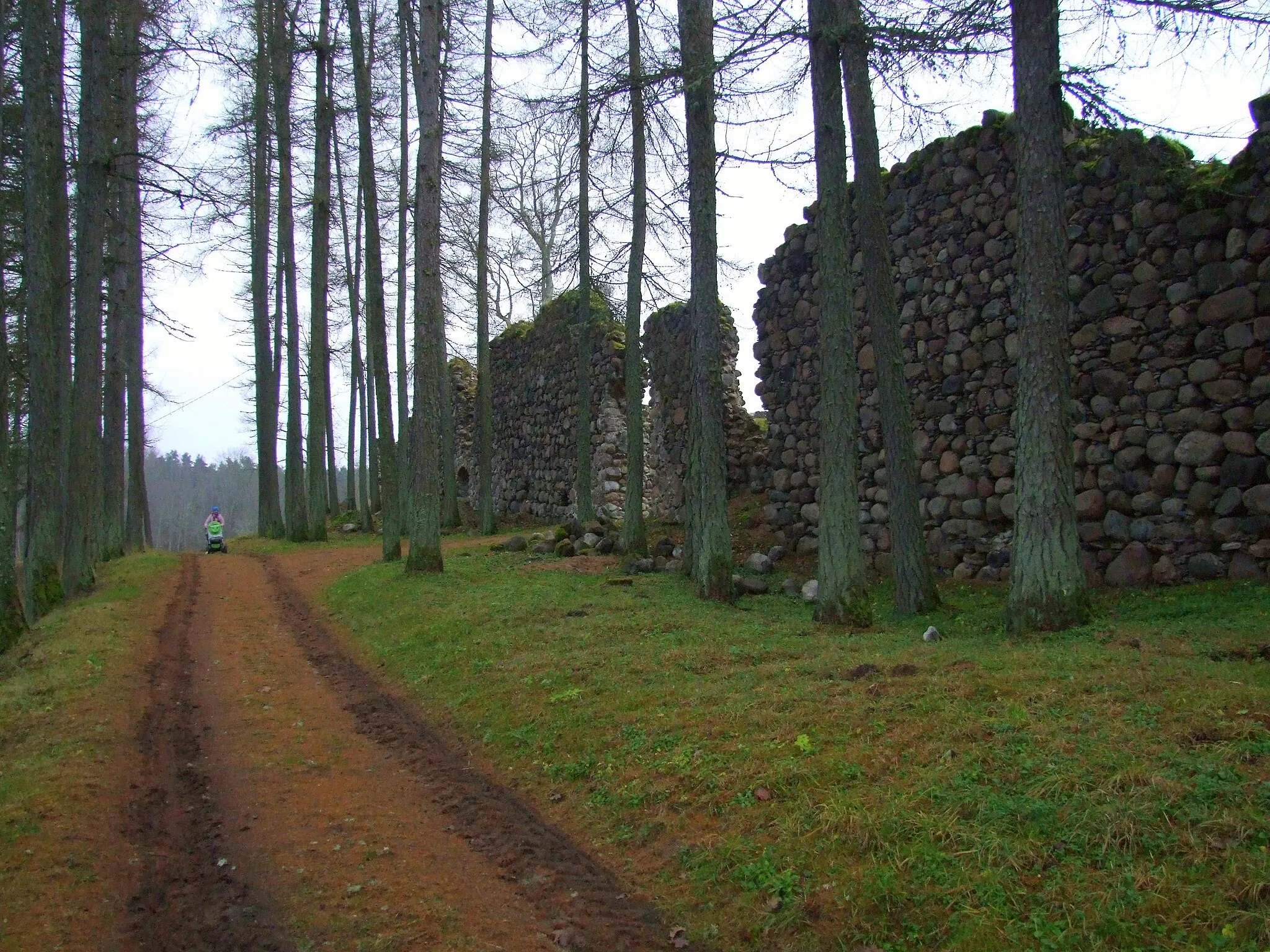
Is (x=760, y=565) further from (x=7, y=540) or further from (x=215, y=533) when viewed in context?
(x=215, y=533)

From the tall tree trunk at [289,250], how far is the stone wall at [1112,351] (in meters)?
13.1

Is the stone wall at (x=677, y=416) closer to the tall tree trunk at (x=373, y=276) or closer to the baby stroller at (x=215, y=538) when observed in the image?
the tall tree trunk at (x=373, y=276)

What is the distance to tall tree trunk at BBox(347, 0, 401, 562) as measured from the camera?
48.2 ft

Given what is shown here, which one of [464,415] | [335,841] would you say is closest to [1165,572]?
[335,841]

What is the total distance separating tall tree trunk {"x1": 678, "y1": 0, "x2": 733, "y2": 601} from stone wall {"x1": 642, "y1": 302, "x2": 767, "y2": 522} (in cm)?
475

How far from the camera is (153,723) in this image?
6480 mm

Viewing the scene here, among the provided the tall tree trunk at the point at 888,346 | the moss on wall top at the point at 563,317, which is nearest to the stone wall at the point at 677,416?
the moss on wall top at the point at 563,317

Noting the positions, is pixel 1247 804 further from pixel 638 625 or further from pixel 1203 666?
pixel 638 625

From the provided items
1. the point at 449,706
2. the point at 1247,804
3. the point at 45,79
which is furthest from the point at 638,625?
the point at 45,79

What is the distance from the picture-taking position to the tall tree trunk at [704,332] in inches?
369

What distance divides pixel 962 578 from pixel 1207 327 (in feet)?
11.8

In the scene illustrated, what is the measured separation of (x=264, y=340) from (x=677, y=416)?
473 inches

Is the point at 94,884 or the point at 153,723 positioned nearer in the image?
the point at 94,884

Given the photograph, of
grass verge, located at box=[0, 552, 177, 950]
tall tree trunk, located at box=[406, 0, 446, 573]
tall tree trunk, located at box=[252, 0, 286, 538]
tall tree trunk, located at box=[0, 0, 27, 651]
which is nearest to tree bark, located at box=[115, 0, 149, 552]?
tall tree trunk, located at box=[252, 0, 286, 538]
